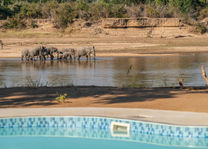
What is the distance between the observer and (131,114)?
10789 millimetres

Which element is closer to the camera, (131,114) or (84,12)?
(131,114)

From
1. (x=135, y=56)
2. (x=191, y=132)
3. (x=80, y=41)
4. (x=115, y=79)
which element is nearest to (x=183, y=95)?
(x=191, y=132)

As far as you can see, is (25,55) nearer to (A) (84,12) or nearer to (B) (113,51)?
(B) (113,51)

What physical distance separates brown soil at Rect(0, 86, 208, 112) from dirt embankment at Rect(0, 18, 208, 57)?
25.2 m

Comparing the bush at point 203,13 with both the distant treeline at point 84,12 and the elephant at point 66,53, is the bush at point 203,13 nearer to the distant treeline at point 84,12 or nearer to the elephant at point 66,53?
the distant treeline at point 84,12

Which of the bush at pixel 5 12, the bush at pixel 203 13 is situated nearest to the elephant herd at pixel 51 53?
the bush at pixel 5 12

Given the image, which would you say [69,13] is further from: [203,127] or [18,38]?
[203,127]

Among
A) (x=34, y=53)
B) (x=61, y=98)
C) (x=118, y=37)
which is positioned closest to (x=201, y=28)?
(x=118, y=37)

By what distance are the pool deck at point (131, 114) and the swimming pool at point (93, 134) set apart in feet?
0.67

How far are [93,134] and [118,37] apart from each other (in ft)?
135

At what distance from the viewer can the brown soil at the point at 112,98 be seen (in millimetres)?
12852

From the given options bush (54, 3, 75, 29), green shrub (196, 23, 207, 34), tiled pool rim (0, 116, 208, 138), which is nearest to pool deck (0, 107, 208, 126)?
tiled pool rim (0, 116, 208, 138)

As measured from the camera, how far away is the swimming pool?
30.5 feet

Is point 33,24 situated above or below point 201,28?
above
